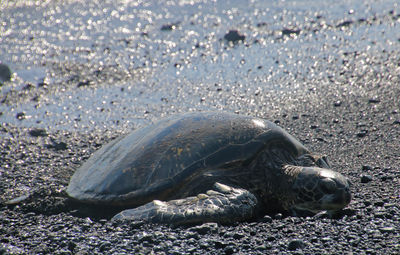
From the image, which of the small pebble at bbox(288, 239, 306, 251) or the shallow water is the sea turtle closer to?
the small pebble at bbox(288, 239, 306, 251)

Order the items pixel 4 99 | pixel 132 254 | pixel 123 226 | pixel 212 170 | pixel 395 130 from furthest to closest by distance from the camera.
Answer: pixel 4 99 → pixel 395 130 → pixel 212 170 → pixel 123 226 → pixel 132 254

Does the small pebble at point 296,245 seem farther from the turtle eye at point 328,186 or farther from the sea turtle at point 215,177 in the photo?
the turtle eye at point 328,186

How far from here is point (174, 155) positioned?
3779 mm

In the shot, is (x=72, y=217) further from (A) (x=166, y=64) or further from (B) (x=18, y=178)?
(A) (x=166, y=64)

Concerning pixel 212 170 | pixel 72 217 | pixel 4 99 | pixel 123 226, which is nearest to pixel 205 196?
pixel 212 170

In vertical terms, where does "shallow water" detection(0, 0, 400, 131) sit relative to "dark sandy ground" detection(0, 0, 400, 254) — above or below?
above

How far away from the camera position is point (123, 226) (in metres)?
3.30

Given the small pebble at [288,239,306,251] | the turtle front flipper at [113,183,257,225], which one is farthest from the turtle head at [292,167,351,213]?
the small pebble at [288,239,306,251]

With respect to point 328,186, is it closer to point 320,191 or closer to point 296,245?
point 320,191

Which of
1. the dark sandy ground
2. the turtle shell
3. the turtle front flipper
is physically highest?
the turtle shell

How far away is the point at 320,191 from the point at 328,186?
0.22ft

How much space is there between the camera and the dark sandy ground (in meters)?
3.01

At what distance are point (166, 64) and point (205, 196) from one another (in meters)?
5.10

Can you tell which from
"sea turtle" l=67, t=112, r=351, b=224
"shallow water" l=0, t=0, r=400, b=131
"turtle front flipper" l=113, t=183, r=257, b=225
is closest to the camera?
"turtle front flipper" l=113, t=183, r=257, b=225
